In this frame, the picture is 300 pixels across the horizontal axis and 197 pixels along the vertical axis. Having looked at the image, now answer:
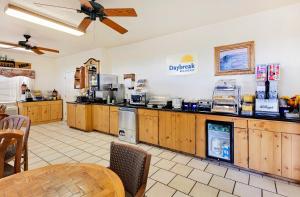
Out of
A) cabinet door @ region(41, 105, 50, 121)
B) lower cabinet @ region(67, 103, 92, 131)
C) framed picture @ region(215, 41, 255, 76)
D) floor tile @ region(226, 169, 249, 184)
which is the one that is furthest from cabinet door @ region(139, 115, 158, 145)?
cabinet door @ region(41, 105, 50, 121)

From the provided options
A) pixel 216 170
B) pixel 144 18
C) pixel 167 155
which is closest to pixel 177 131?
pixel 167 155

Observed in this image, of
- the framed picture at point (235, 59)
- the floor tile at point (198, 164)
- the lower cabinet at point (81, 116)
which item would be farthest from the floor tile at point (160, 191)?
the lower cabinet at point (81, 116)

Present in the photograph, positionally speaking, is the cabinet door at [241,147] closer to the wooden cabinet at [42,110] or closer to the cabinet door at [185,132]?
the cabinet door at [185,132]

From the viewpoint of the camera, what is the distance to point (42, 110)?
21.4 ft

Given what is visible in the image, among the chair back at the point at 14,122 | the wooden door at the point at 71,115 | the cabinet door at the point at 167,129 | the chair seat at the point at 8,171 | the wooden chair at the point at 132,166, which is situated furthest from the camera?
the wooden door at the point at 71,115

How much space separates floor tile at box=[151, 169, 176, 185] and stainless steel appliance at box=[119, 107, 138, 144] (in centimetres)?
153

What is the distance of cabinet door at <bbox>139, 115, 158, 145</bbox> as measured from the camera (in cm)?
388

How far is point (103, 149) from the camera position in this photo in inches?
150

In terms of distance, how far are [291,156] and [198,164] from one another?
4.51 ft

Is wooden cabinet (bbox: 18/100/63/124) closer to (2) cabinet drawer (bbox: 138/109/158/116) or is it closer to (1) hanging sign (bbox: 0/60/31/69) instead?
(1) hanging sign (bbox: 0/60/31/69)

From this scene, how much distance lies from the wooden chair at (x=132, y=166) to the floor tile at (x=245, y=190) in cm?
162

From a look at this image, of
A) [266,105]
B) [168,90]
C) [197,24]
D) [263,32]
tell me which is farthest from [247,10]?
[168,90]

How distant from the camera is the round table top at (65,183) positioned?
3.24 feet

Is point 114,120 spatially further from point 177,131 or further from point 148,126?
point 177,131
